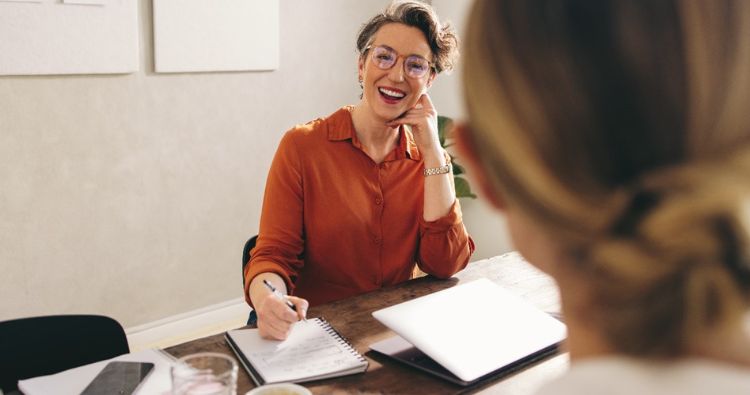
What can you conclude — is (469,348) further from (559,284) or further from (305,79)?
(305,79)

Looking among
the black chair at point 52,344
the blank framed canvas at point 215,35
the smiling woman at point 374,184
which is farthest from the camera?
the blank framed canvas at point 215,35

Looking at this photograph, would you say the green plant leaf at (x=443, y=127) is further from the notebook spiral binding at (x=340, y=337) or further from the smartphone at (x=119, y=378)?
the smartphone at (x=119, y=378)

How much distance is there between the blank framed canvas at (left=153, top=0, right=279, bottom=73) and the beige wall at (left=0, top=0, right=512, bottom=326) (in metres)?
0.06

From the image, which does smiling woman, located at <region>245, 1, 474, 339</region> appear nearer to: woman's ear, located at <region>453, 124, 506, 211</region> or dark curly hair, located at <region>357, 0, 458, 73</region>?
dark curly hair, located at <region>357, 0, 458, 73</region>

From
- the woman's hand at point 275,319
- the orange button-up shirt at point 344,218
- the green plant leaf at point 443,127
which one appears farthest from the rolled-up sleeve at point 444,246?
the green plant leaf at point 443,127

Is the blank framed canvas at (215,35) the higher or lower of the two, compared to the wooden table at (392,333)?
higher

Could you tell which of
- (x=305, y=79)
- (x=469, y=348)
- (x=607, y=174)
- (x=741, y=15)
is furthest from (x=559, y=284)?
(x=305, y=79)

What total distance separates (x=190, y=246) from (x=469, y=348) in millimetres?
2265

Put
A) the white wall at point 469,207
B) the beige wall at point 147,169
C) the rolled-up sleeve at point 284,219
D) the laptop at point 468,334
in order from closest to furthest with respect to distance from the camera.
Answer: the laptop at point 468,334 → the rolled-up sleeve at point 284,219 → the beige wall at point 147,169 → the white wall at point 469,207

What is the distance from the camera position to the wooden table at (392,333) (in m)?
1.25

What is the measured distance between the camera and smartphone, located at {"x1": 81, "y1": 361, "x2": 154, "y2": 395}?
119cm

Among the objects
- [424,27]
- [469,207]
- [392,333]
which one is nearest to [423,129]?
[424,27]

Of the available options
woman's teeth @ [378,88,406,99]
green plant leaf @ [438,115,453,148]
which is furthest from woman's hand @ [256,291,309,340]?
green plant leaf @ [438,115,453,148]

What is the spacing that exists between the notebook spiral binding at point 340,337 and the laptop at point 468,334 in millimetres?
49
